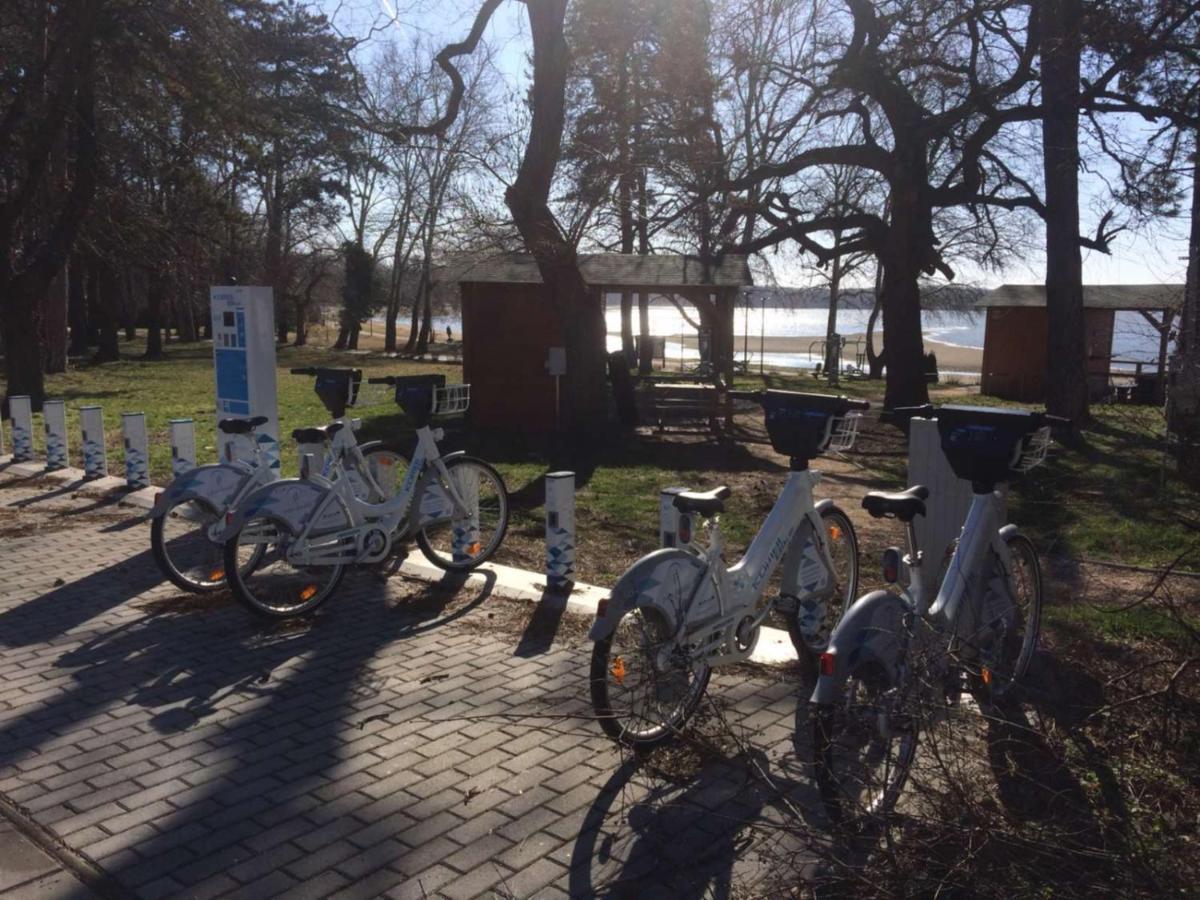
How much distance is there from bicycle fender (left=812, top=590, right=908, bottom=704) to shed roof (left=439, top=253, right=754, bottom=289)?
12.0 m

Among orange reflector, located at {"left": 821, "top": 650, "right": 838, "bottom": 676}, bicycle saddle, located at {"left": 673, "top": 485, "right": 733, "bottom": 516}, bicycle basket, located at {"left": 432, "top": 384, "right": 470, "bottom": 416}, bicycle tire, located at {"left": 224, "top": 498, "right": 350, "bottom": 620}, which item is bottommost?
bicycle tire, located at {"left": 224, "top": 498, "right": 350, "bottom": 620}

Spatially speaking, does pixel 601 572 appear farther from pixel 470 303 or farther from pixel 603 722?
pixel 470 303

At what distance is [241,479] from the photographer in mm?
6879

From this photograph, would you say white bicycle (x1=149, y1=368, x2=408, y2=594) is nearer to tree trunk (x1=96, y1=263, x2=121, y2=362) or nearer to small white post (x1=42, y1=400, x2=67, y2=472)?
small white post (x1=42, y1=400, x2=67, y2=472)

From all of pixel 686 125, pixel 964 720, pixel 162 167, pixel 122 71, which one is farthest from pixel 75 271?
pixel 964 720

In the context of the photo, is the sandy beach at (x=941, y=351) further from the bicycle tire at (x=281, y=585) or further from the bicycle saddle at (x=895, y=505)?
the bicycle saddle at (x=895, y=505)

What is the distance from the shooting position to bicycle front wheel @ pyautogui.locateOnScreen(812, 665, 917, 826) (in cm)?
328

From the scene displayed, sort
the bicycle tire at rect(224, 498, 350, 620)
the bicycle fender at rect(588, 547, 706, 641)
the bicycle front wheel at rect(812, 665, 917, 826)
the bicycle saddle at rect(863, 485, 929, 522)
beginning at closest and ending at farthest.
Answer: the bicycle front wheel at rect(812, 665, 917, 826), the bicycle fender at rect(588, 547, 706, 641), the bicycle saddle at rect(863, 485, 929, 522), the bicycle tire at rect(224, 498, 350, 620)

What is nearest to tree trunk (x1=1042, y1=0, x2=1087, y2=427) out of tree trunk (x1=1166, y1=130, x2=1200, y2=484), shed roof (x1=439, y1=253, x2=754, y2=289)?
shed roof (x1=439, y1=253, x2=754, y2=289)

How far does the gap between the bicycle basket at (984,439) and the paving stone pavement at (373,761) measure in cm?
129

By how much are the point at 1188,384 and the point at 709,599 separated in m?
4.96

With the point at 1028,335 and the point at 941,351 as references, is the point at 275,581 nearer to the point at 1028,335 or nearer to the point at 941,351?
the point at 1028,335

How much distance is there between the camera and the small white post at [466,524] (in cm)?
731

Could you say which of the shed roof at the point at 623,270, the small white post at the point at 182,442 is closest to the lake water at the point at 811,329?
the shed roof at the point at 623,270
